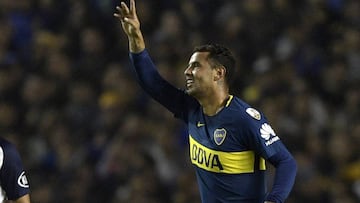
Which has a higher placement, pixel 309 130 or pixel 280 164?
pixel 280 164

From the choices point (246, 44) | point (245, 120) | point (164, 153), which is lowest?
point (164, 153)

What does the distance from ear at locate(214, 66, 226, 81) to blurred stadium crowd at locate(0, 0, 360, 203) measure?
2.88 meters

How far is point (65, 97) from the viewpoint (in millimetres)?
11062

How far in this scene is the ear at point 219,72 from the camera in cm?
624

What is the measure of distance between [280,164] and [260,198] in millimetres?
356

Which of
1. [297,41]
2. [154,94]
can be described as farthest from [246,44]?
[154,94]

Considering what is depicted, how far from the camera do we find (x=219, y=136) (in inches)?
241

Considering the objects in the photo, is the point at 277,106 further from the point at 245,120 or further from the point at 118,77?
the point at 245,120

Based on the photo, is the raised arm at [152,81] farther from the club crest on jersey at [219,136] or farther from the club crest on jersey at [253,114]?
the club crest on jersey at [253,114]

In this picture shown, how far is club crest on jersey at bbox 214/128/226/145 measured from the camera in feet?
20.0

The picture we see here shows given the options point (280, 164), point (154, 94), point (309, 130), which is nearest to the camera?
point (280, 164)

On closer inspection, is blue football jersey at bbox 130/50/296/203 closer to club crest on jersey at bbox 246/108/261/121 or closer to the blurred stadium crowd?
club crest on jersey at bbox 246/108/261/121

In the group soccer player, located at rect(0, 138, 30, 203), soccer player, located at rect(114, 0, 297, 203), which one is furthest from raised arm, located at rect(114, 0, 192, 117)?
soccer player, located at rect(0, 138, 30, 203)

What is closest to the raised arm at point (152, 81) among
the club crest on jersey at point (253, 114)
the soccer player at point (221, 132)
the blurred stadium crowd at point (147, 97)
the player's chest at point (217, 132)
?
the soccer player at point (221, 132)
